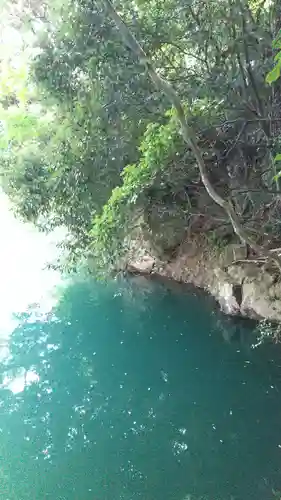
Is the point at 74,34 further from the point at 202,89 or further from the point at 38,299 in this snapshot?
the point at 38,299

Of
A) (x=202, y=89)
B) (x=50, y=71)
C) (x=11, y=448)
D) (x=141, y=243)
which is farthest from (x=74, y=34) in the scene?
(x=11, y=448)

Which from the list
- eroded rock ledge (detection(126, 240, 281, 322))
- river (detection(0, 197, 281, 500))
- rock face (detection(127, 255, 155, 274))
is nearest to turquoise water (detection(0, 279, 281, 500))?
river (detection(0, 197, 281, 500))

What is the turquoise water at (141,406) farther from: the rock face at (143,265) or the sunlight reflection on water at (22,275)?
the rock face at (143,265)

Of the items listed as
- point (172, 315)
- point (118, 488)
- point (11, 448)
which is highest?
point (172, 315)

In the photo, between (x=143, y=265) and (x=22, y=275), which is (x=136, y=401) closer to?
(x=143, y=265)

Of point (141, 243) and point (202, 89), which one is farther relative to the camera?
point (141, 243)

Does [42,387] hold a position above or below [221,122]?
below

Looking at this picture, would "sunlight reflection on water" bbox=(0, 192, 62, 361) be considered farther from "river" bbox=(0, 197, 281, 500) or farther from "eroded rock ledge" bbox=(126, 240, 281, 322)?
"eroded rock ledge" bbox=(126, 240, 281, 322)
